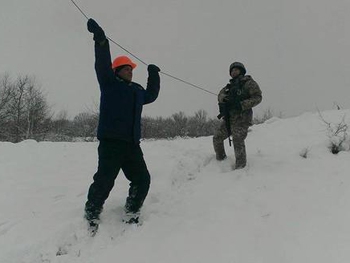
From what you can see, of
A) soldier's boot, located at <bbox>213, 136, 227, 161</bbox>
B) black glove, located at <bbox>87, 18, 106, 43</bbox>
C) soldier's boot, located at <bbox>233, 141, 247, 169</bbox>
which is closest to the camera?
black glove, located at <bbox>87, 18, 106, 43</bbox>

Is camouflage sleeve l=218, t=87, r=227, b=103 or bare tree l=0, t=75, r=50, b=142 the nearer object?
camouflage sleeve l=218, t=87, r=227, b=103

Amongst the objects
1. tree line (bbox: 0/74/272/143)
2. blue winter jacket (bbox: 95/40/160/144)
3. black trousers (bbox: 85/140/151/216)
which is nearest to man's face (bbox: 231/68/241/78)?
blue winter jacket (bbox: 95/40/160/144)

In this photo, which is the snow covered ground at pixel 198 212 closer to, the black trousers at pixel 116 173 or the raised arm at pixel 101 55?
the black trousers at pixel 116 173

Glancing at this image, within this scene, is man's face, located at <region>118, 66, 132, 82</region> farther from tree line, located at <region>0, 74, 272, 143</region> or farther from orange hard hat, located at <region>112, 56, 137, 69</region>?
tree line, located at <region>0, 74, 272, 143</region>

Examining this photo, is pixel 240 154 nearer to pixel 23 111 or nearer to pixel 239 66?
pixel 239 66

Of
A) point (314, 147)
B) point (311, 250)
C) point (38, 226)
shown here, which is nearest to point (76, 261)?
point (38, 226)

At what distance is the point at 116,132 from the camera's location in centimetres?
454

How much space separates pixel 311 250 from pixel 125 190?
297 cm

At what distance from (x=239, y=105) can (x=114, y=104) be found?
283 centimetres

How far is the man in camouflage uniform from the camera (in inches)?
262

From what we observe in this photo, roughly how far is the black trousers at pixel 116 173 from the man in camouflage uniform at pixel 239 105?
8.19 feet

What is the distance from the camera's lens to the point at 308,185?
552 cm

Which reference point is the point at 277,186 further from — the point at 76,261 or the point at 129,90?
the point at 76,261

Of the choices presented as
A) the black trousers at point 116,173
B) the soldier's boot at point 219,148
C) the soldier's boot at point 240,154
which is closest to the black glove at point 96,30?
the black trousers at point 116,173
